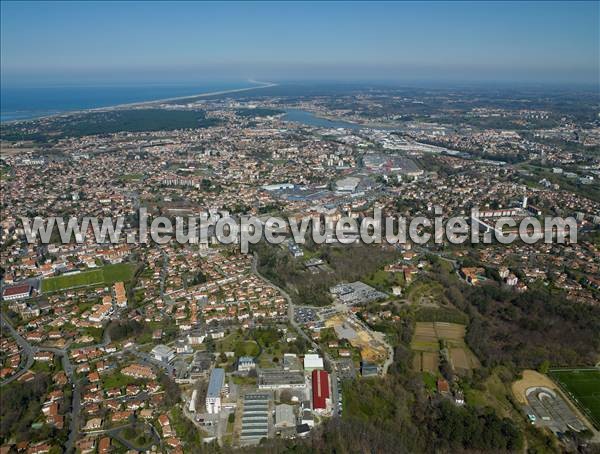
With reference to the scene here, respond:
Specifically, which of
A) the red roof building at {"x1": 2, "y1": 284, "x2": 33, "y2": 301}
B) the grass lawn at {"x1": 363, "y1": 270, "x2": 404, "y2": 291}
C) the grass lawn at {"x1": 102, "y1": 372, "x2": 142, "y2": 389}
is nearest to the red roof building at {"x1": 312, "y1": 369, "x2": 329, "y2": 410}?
the grass lawn at {"x1": 102, "y1": 372, "x2": 142, "y2": 389}

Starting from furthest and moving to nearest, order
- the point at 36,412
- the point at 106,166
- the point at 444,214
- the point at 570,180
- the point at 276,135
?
1. the point at 276,135
2. the point at 106,166
3. the point at 570,180
4. the point at 444,214
5. the point at 36,412

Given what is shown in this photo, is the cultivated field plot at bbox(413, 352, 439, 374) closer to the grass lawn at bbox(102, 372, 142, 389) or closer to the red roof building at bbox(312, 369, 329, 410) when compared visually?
the red roof building at bbox(312, 369, 329, 410)

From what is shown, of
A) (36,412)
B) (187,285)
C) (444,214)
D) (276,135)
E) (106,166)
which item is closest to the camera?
(36,412)

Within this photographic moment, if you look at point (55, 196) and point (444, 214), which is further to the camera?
point (55, 196)

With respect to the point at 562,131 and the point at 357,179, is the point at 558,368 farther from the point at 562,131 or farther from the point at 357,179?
the point at 562,131

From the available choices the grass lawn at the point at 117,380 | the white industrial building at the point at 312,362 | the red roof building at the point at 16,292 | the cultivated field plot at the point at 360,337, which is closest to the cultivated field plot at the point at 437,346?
the cultivated field plot at the point at 360,337

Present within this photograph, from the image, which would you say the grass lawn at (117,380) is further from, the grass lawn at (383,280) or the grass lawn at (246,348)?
the grass lawn at (383,280)

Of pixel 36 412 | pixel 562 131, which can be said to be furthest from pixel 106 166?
pixel 562 131

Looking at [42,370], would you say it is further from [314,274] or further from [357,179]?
[357,179]
